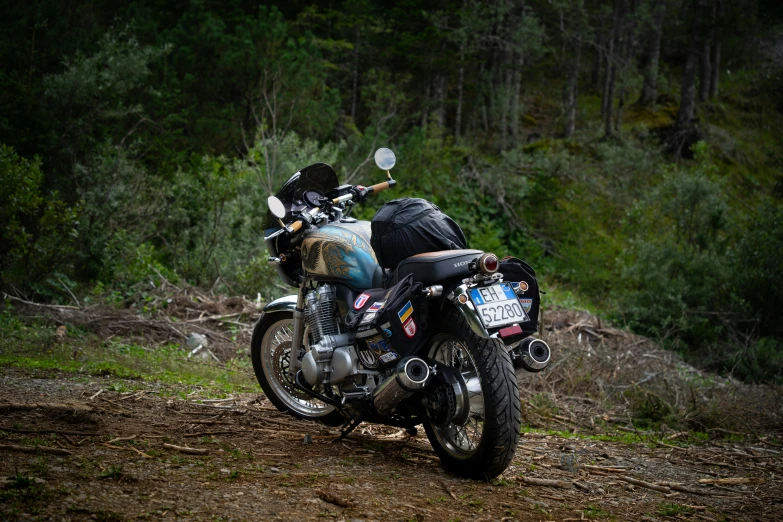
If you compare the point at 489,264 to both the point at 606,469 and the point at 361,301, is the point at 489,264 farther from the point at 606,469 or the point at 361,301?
the point at 606,469

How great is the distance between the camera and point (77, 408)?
195 inches

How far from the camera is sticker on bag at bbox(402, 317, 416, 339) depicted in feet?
14.1

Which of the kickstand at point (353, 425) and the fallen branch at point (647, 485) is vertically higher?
the kickstand at point (353, 425)

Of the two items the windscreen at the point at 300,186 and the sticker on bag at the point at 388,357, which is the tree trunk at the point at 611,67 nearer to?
the windscreen at the point at 300,186

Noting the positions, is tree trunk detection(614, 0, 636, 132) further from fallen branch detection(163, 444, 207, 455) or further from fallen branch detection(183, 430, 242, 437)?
fallen branch detection(163, 444, 207, 455)

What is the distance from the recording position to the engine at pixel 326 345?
4926 millimetres

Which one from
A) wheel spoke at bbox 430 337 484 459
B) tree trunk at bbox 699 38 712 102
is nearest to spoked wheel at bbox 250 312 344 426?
wheel spoke at bbox 430 337 484 459

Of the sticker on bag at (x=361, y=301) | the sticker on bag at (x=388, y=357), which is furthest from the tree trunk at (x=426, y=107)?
the sticker on bag at (x=388, y=357)

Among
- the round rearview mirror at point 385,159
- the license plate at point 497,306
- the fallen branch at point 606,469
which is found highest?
the round rearview mirror at point 385,159

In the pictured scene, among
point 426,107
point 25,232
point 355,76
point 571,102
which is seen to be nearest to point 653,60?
point 571,102

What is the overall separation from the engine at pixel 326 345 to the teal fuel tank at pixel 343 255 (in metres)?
0.14

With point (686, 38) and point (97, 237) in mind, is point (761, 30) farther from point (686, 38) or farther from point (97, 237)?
point (97, 237)

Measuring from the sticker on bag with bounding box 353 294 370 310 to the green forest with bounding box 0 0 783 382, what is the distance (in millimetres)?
6381

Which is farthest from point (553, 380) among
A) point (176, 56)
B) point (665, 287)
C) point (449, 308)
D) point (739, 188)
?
point (739, 188)
